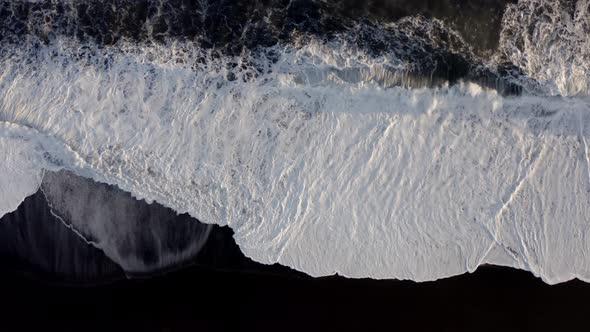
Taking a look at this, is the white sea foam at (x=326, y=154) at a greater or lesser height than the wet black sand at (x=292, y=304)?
greater

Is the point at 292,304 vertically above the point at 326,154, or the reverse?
the point at 326,154

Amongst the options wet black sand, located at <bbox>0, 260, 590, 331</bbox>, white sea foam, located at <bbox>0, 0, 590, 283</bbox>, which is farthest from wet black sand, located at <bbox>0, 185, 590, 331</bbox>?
white sea foam, located at <bbox>0, 0, 590, 283</bbox>

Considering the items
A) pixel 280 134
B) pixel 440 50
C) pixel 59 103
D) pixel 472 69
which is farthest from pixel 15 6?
pixel 472 69

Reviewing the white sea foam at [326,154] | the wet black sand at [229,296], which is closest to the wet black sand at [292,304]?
the wet black sand at [229,296]

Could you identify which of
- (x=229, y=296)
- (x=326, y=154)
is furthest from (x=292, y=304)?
(x=326, y=154)

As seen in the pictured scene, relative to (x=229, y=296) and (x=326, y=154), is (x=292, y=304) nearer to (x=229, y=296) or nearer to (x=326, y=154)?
(x=229, y=296)

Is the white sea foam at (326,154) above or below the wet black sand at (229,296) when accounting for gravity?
above

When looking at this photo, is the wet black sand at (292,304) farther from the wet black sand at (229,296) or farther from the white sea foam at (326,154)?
the white sea foam at (326,154)

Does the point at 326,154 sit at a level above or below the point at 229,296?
above
